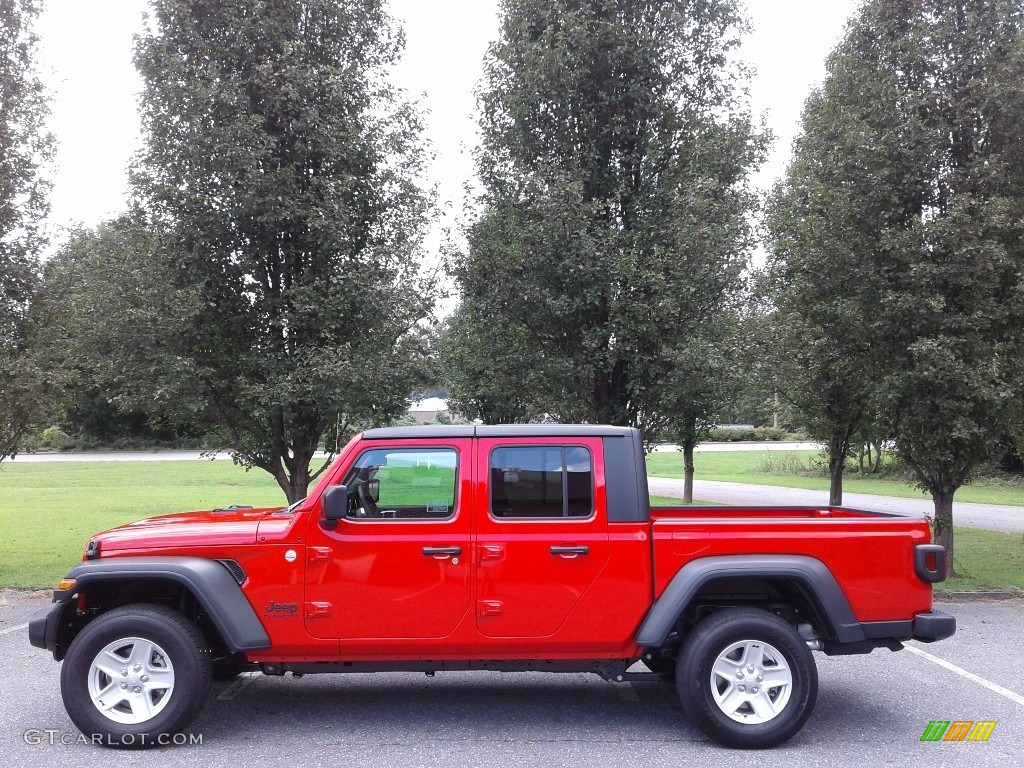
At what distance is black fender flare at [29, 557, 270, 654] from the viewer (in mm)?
4836

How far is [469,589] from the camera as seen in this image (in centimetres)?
500

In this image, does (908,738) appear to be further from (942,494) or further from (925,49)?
(925,49)

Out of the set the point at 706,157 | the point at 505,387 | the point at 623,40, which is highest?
the point at 623,40

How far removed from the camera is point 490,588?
500 cm

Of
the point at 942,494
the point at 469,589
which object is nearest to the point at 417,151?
the point at 469,589

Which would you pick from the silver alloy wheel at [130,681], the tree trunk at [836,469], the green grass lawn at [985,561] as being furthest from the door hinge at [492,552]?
the tree trunk at [836,469]

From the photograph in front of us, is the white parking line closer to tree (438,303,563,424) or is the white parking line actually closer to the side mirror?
tree (438,303,563,424)

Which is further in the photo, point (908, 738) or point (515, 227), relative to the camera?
point (515, 227)

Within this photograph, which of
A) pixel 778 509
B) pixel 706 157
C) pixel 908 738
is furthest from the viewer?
pixel 706 157

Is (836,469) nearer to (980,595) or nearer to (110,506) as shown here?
(980,595)

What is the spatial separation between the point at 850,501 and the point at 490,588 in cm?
1920

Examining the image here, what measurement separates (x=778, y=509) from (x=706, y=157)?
5.40 m

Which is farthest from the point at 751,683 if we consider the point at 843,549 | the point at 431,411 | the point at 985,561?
the point at 431,411

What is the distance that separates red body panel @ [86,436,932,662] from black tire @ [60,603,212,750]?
386mm
